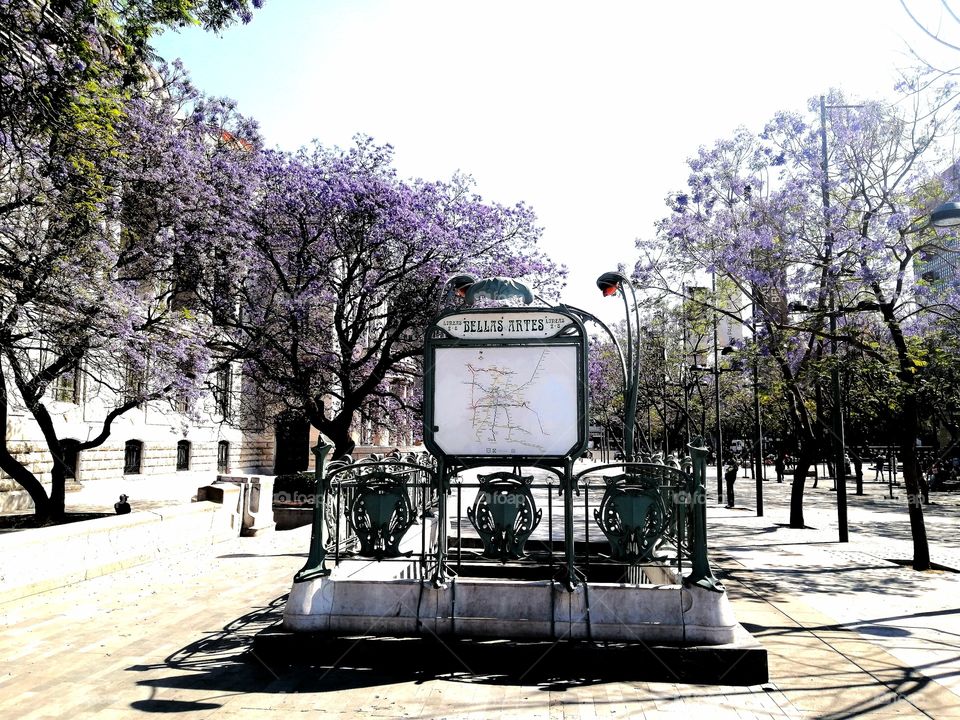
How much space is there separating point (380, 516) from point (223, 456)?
95.1 feet

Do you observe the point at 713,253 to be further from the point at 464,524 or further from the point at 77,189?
the point at 77,189

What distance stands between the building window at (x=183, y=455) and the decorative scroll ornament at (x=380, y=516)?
82.4 ft

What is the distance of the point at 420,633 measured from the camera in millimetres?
5914

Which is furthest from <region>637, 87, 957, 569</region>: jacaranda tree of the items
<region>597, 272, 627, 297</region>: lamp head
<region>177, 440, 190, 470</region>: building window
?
<region>177, 440, 190, 470</region>: building window

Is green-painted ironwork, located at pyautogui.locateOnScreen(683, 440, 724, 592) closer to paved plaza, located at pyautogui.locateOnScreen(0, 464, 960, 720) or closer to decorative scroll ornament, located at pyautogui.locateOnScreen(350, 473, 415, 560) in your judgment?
paved plaza, located at pyautogui.locateOnScreen(0, 464, 960, 720)

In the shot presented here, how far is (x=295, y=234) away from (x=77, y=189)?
8.80 m

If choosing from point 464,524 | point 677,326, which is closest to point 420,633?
point 464,524

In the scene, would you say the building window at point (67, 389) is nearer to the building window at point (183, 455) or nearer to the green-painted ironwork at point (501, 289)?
the building window at point (183, 455)

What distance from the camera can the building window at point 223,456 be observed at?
32.6 metres

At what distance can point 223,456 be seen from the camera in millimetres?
32938

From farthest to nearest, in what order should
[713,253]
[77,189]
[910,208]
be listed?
1. [713,253]
2. [910,208]
3. [77,189]

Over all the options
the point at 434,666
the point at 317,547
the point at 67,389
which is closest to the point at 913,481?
the point at 434,666

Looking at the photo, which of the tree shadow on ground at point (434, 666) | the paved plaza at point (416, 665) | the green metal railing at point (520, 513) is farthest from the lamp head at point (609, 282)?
the tree shadow on ground at point (434, 666)

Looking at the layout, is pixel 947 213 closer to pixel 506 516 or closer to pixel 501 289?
pixel 501 289
